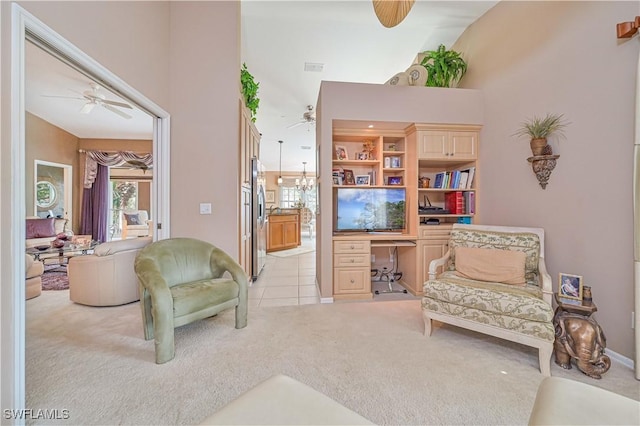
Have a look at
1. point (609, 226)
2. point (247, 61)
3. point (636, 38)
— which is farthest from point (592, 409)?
point (247, 61)

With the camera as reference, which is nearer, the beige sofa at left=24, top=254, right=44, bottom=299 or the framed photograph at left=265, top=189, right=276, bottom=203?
the beige sofa at left=24, top=254, right=44, bottom=299

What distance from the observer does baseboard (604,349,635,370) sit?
5.89 feet

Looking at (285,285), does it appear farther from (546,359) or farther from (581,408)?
(581,408)

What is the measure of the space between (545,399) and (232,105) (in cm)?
334

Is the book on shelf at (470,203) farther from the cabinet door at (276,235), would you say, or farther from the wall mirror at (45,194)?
the wall mirror at (45,194)

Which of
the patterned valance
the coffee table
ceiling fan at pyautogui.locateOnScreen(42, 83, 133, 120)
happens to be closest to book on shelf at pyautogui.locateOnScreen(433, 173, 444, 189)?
ceiling fan at pyautogui.locateOnScreen(42, 83, 133, 120)

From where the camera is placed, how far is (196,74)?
2893 millimetres

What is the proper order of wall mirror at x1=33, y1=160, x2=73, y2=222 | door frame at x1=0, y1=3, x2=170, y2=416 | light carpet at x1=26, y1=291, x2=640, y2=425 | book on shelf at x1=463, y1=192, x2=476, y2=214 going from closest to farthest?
1. door frame at x1=0, y1=3, x2=170, y2=416
2. light carpet at x1=26, y1=291, x2=640, y2=425
3. book on shelf at x1=463, y1=192, x2=476, y2=214
4. wall mirror at x1=33, y1=160, x2=73, y2=222

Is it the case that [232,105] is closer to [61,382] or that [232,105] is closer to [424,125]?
[424,125]

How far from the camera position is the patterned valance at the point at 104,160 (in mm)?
5938

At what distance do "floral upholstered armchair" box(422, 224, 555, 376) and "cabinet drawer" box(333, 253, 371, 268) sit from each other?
3.08 feet

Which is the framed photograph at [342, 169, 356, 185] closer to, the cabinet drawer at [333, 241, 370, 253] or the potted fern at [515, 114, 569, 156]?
the cabinet drawer at [333, 241, 370, 253]

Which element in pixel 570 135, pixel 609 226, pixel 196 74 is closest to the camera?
pixel 609 226
